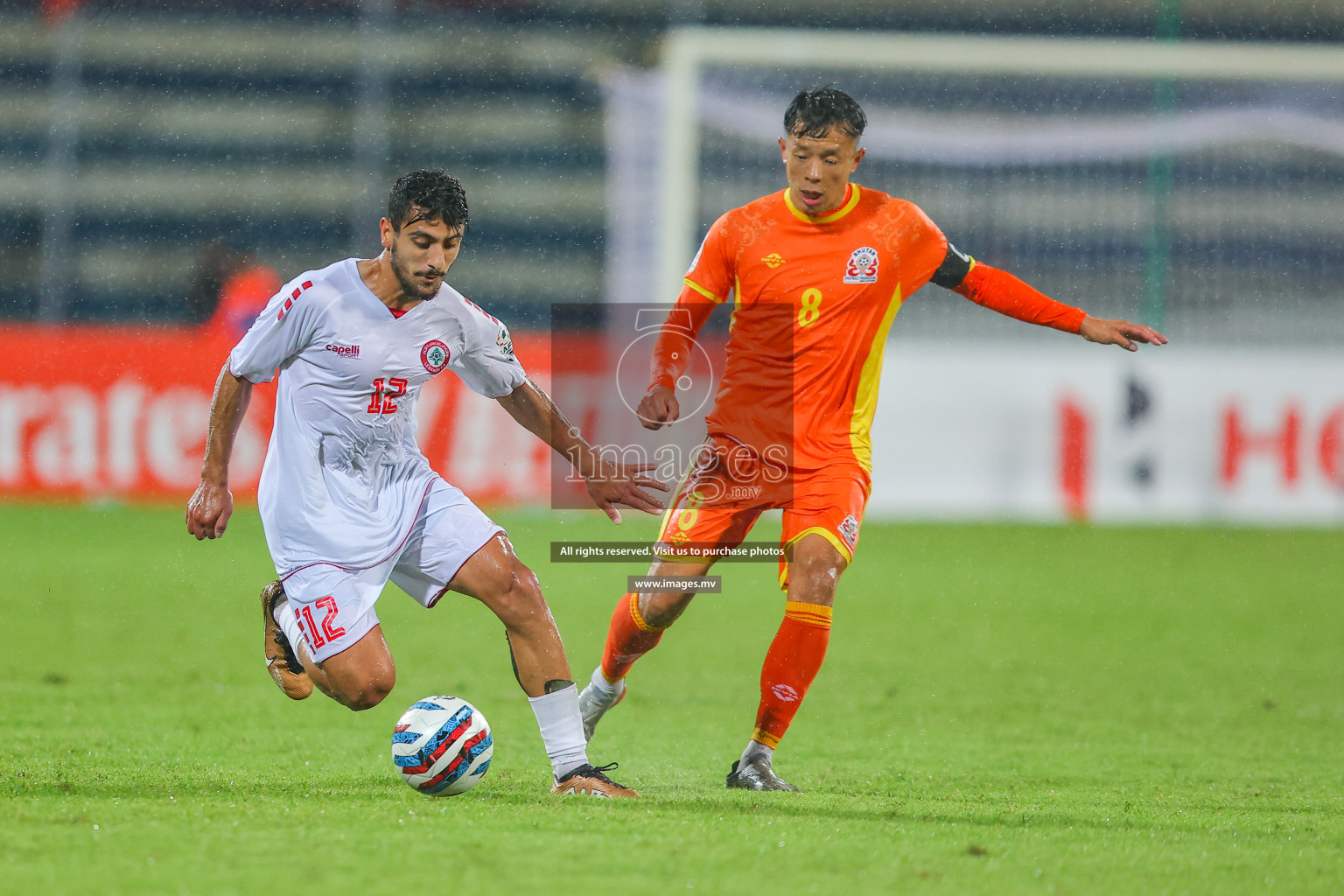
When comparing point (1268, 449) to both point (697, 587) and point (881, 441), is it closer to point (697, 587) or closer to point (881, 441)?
point (881, 441)

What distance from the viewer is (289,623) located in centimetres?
504

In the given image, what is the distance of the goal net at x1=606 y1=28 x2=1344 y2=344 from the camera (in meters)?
13.5

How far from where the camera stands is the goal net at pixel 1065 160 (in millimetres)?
13500

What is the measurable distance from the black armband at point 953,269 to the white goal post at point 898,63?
753cm

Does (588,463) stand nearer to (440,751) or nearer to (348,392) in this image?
(348,392)

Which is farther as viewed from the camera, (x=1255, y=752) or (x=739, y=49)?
(x=739, y=49)

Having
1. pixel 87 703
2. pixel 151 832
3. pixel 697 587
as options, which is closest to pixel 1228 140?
pixel 697 587

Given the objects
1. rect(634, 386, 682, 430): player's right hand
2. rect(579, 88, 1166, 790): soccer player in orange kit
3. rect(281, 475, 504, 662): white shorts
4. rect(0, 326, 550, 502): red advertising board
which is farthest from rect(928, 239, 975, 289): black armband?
rect(0, 326, 550, 502): red advertising board

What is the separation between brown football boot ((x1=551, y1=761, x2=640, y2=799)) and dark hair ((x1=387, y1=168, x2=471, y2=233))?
1.74 m

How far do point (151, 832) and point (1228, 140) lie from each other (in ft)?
42.6

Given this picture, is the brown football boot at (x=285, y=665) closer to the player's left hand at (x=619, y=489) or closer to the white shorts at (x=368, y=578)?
the white shorts at (x=368, y=578)

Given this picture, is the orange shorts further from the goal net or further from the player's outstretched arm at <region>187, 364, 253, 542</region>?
the goal net

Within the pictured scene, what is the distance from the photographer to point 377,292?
4.81 meters

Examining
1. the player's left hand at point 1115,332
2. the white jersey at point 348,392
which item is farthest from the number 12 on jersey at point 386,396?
the player's left hand at point 1115,332
